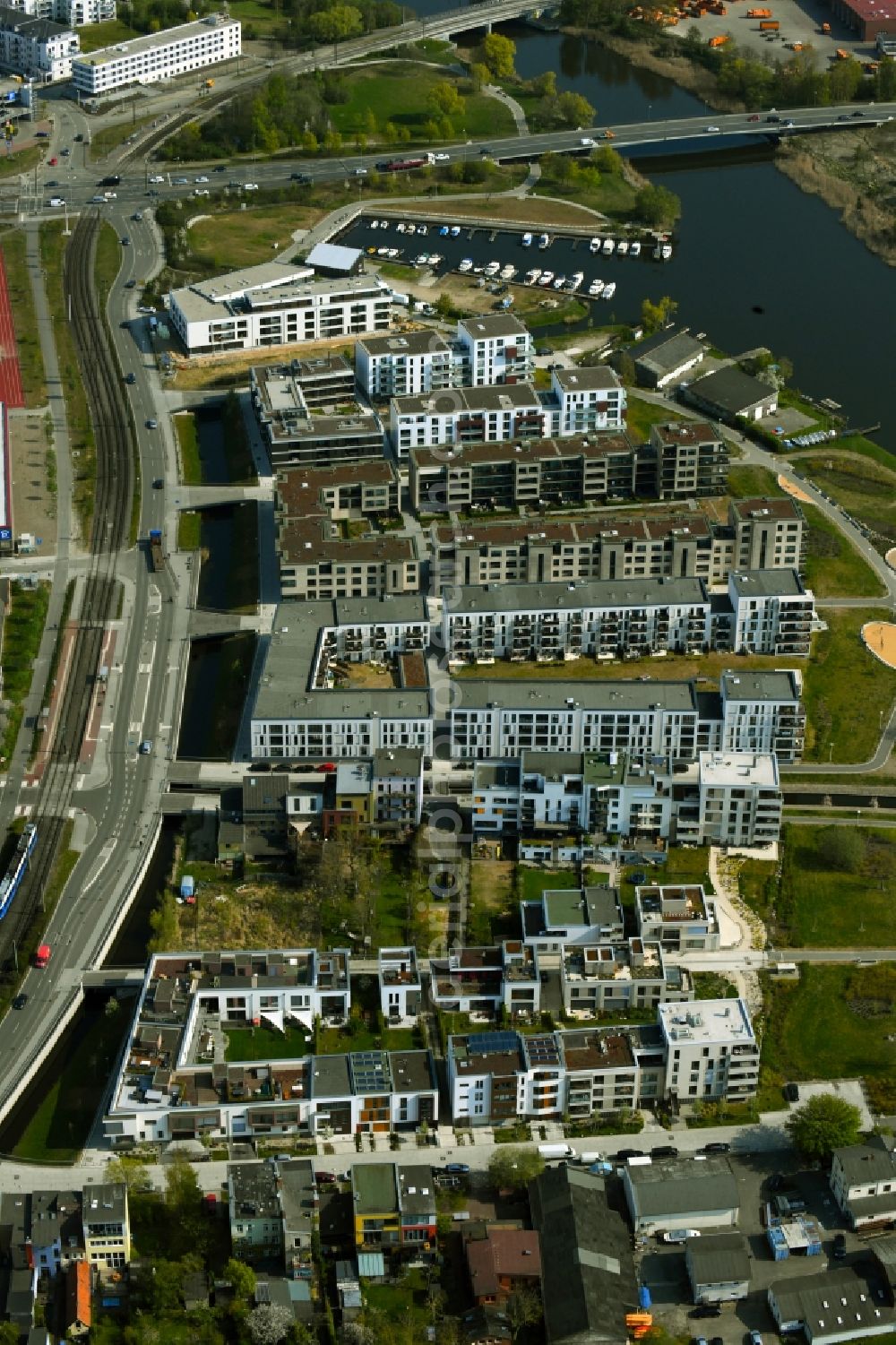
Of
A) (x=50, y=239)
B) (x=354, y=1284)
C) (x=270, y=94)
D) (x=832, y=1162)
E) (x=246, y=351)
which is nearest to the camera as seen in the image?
(x=354, y=1284)

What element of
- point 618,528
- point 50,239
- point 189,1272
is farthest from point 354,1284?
point 50,239

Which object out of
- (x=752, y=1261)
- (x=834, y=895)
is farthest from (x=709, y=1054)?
(x=834, y=895)

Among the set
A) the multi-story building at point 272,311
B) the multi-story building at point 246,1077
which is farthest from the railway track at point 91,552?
the multi-story building at point 246,1077

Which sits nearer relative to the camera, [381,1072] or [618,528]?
[381,1072]

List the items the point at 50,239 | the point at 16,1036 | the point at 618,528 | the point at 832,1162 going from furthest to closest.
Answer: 1. the point at 50,239
2. the point at 618,528
3. the point at 16,1036
4. the point at 832,1162

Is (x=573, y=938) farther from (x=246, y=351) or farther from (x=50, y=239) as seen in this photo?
(x=50, y=239)

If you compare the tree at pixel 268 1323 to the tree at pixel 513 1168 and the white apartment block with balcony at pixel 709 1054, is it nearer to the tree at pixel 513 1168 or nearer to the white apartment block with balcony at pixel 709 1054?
the tree at pixel 513 1168

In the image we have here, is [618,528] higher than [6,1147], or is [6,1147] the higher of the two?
[618,528]
